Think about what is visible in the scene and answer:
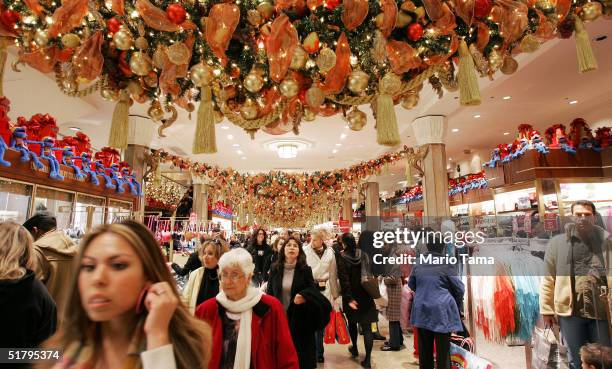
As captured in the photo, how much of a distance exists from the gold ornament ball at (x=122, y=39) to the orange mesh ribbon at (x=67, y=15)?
16 centimetres

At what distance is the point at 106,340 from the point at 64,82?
166 cm

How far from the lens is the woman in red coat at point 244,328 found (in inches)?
66.9

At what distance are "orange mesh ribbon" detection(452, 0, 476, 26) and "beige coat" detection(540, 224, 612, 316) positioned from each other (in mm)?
1420

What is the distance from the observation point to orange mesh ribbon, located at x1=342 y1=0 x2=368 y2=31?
4.94 ft

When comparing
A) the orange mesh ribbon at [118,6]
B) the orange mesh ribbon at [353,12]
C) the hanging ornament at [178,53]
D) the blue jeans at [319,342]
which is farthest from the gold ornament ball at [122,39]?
the blue jeans at [319,342]

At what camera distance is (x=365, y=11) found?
1519 millimetres

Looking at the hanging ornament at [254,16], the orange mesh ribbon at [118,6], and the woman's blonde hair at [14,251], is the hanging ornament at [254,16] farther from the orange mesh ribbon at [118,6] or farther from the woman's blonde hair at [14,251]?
the woman's blonde hair at [14,251]

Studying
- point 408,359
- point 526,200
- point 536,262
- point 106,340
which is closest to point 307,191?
point 526,200

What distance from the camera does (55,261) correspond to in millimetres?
2559

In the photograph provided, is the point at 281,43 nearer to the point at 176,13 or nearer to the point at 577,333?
the point at 176,13

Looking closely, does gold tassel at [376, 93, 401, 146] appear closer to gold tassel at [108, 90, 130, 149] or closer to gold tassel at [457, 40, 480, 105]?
gold tassel at [457, 40, 480, 105]

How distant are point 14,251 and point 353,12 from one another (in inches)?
81.5

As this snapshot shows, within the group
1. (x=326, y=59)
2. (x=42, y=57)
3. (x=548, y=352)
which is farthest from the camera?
(x=548, y=352)

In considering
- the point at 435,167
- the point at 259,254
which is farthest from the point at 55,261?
the point at 435,167
